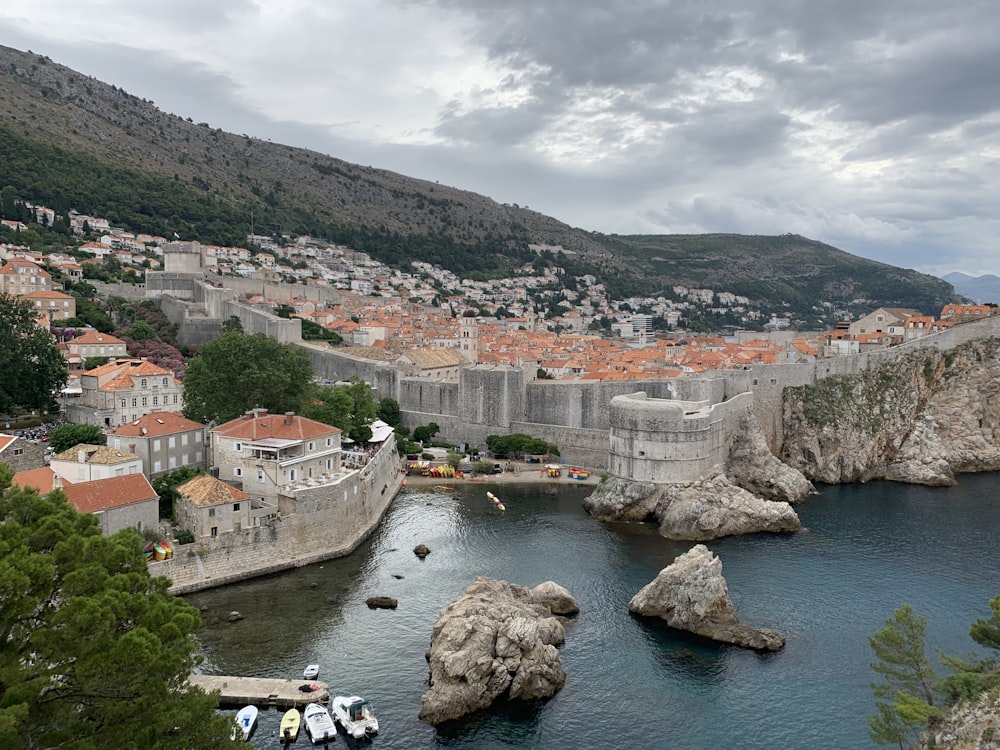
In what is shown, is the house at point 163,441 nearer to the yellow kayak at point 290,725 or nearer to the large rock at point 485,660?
the large rock at point 485,660

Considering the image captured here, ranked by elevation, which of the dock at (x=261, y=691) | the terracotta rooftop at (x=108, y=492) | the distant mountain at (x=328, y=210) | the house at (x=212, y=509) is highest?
the distant mountain at (x=328, y=210)

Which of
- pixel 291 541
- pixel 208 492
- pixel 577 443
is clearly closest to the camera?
pixel 208 492

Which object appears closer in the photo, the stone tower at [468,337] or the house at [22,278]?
the house at [22,278]

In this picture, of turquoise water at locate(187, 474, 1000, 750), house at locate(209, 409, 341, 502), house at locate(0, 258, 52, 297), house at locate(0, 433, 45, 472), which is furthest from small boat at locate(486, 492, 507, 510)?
house at locate(0, 258, 52, 297)

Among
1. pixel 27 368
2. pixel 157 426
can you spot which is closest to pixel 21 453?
pixel 157 426

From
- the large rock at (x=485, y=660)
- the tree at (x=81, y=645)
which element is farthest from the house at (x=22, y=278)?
the tree at (x=81, y=645)

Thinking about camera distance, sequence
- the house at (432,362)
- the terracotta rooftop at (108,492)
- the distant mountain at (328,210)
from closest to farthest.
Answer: the terracotta rooftop at (108,492) < the house at (432,362) < the distant mountain at (328,210)

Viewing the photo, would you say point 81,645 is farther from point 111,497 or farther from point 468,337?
point 468,337
